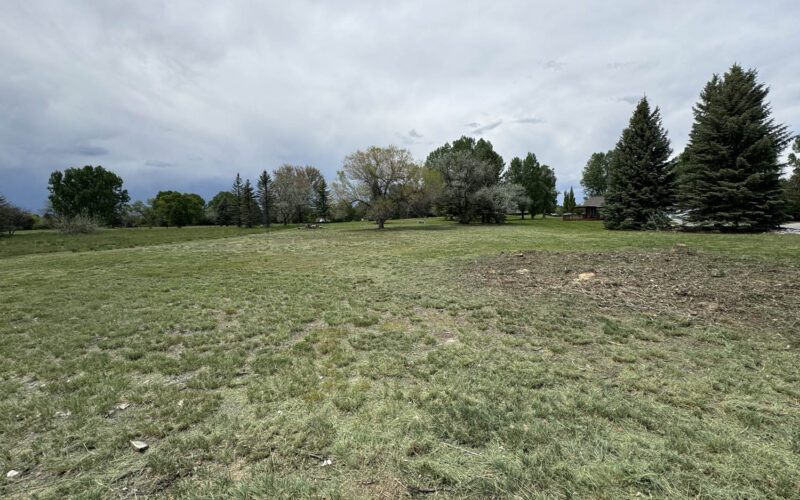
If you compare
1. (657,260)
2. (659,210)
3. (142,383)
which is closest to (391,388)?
(142,383)

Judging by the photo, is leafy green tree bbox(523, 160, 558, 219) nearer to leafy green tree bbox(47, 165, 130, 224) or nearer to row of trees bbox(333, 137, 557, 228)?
row of trees bbox(333, 137, 557, 228)

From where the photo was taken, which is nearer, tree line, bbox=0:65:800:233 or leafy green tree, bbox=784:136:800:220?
tree line, bbox=0:65:800:233

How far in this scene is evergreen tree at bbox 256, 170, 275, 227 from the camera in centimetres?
4562

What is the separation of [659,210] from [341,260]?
2597 centimetres

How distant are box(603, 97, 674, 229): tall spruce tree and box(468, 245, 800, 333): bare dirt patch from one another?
18.2m

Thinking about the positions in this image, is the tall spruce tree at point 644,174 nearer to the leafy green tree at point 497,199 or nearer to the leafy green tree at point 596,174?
the leafy green tree at point 497,199

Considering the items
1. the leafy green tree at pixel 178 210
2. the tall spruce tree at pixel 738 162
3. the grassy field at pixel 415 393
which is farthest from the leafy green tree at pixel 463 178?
the leafy green tree at pixel 178 210

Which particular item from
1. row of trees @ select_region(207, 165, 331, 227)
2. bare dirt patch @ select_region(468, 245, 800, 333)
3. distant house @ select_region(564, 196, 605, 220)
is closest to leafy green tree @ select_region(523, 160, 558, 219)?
distant house @ select_region(564, 196, 605, 220)

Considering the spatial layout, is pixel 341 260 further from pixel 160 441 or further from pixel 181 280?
pixel 160 441

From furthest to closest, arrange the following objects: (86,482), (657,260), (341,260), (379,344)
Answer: (341,260) → (657,260) → (379,344) → (86,482)

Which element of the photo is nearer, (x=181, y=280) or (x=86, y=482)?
(x=86, y=482)

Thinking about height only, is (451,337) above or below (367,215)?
below

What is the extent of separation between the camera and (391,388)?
3189 millimetres

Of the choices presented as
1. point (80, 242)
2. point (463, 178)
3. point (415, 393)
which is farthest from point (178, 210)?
point (415, 393)
